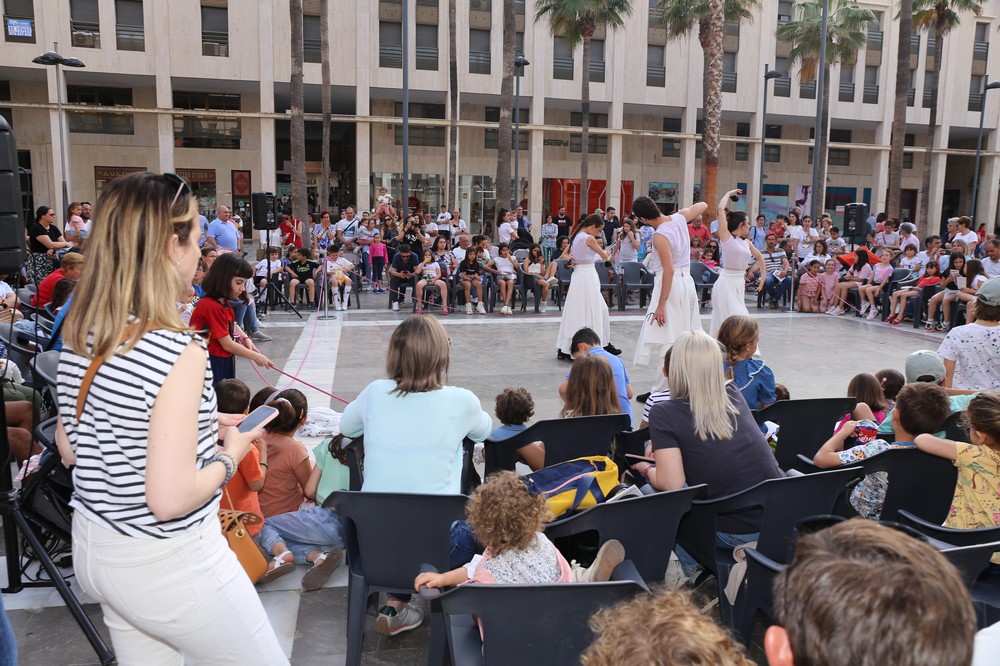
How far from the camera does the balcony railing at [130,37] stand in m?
28.6

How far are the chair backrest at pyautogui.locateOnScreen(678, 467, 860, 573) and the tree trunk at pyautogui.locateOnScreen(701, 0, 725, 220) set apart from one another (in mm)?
19936

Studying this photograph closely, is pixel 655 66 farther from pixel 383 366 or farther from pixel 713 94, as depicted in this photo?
pixel 383 366

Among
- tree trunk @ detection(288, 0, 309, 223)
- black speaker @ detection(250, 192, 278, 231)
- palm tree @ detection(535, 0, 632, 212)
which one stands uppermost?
palm tree @ detection(535, 0, 632, 212)

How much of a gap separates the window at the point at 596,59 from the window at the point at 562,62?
1.01m

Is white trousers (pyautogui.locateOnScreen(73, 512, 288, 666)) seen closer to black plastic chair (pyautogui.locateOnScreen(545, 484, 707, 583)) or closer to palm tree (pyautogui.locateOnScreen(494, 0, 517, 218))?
black plastic chair (pyautogui.locateOnScreen(545, 484, 707, 583))

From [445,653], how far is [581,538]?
0.78m

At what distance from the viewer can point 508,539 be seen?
2543mm

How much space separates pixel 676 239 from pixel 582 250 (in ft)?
5.86

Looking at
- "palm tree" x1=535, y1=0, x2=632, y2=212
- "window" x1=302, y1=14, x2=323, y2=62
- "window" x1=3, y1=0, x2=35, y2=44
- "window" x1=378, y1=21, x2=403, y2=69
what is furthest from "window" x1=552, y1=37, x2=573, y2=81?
"window" x1=3, y1=0, x2=35, y2=44

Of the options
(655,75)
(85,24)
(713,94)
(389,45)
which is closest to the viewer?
(713,94)

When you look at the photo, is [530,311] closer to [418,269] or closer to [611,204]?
[418,269]

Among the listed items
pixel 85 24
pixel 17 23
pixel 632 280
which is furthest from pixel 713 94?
pixel 17 23

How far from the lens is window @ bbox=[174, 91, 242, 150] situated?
31156 millimetres

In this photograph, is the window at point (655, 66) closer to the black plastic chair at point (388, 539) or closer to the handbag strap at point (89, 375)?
the black plastic chair at point (388, 539)
